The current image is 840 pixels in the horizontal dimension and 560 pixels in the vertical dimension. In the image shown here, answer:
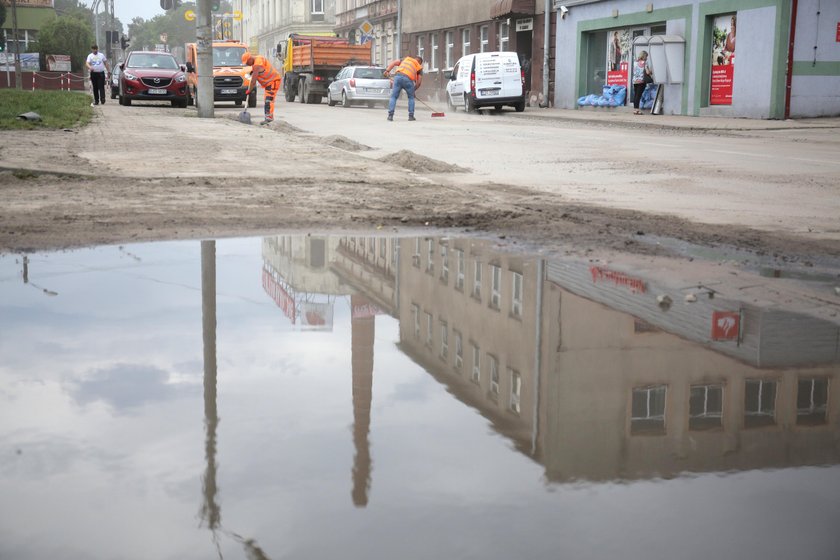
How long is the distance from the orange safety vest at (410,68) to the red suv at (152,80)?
9.56 meters

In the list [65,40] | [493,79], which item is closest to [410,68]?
[493,79]

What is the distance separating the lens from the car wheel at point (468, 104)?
3759 centimetres

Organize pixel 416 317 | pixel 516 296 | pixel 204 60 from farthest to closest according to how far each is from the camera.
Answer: pixel 204 60, pixel 516 296, pixel 416 317

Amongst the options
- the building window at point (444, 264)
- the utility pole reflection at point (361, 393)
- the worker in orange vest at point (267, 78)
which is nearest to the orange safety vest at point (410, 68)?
the worker in orange vest at point (267, 78)

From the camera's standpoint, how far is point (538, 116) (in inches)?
1382

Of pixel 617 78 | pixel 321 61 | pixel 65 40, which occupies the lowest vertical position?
pixel 617 78

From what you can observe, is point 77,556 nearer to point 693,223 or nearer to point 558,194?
point 693,223

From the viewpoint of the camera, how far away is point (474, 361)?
4453 mm

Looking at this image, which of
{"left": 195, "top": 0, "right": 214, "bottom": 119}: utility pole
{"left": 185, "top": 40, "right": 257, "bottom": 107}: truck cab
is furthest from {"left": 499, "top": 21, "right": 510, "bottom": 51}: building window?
{"left": 195, "top": 0, "right": 214, "bottom": 119}: utility pole

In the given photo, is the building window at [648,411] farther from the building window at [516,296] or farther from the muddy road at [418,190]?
the muddy road at [418,190]

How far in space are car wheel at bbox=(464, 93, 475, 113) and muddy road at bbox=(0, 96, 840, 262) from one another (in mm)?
17514

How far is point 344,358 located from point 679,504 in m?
1.85

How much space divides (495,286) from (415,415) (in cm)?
221

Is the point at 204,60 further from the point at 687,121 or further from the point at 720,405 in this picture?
the point at 720,405
